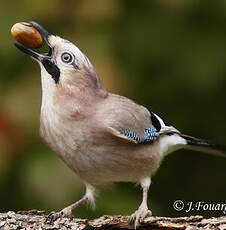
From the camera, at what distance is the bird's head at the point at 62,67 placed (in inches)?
200

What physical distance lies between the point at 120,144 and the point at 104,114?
0.80ft

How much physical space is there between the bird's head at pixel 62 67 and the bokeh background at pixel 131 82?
107cm

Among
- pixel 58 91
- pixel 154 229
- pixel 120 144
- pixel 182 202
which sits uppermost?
pixel 58 91

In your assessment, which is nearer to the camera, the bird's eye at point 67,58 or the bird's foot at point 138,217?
the bird's foot at point 138,217

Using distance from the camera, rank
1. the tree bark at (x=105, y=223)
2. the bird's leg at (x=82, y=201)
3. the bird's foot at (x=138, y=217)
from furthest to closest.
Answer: the bird's leg at (x=82, y=201), the bird's foot at (x=138, y=217), the tree bark at (x=105, y=223)

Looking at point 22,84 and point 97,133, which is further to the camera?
point 22,84

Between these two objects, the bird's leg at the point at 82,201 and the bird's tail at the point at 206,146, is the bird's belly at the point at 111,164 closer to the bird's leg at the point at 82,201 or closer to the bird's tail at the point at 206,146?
the bird's leg at the point at 82,201

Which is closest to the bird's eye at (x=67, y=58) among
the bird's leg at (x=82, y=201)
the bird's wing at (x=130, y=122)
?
the bird's wing at (x=130, y=122)

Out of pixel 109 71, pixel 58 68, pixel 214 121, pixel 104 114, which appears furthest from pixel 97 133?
pixel 214 121

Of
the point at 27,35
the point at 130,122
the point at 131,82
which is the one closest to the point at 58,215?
the point at 130,122

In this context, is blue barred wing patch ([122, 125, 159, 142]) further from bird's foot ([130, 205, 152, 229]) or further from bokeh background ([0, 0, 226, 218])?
bokeh background ([0, 0, 226, 218])

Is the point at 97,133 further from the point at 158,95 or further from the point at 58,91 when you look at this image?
the point at 158,95

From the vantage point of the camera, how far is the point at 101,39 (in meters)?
6.46

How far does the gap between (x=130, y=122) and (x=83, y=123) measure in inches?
17.6
